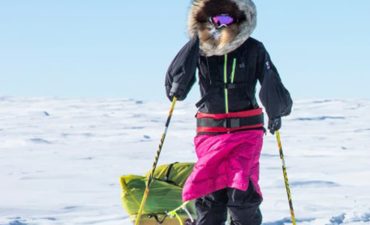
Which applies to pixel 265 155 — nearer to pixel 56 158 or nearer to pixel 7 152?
pixel 56 158

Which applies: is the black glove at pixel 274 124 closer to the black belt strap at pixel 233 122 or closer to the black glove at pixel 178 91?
the black belt strap at pixel 233 122

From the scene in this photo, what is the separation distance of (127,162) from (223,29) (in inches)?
408

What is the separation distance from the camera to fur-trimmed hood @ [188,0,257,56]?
12.2ft

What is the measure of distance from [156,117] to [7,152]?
597 inches

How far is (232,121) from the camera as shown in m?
3.73

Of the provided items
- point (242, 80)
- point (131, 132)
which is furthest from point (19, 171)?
point (131, 132)

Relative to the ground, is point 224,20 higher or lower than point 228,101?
higher

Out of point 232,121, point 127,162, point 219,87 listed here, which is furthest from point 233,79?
point 127,162

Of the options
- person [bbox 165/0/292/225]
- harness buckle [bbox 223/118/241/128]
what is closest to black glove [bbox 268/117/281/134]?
person [bbox 165/0/292/225]

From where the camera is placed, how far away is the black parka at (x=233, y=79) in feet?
12.2

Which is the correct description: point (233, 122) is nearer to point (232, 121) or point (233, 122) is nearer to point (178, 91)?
point (232, 121)

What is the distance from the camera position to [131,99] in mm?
45500

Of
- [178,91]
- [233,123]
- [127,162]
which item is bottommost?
[127,162]

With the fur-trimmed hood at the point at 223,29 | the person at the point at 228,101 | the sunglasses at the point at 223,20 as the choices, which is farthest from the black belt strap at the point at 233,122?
the sunglasses at the point at 223,20
